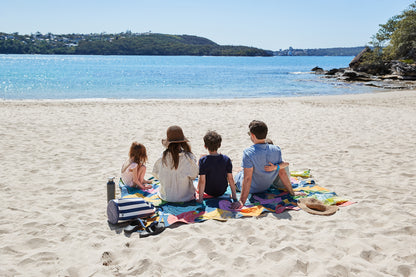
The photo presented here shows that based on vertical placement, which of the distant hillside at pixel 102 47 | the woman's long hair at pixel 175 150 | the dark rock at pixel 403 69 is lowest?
the woman's long hair at pixel 175 150

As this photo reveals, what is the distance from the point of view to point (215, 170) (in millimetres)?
4453

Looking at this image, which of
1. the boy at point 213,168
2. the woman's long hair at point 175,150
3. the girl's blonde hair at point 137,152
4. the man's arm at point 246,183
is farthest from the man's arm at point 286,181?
the girl's blonde hair at point 137,152

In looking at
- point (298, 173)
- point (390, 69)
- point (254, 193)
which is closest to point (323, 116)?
point (298, 173)

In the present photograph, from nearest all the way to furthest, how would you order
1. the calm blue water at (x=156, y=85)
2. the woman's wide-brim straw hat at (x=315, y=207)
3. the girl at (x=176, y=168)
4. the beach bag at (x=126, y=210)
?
the beach bag at (x=126, y=210), the woman's wide-brim straw hat at (x=315, y=207), the girl at (x=176, y=168), the calm blue water at (x=156, y=85)

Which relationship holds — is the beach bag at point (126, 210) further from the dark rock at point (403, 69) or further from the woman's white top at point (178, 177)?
the dark rock at point (403, 69)

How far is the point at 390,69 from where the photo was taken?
4291 centimetres

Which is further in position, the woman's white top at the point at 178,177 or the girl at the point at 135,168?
the girl at the point at 135,168

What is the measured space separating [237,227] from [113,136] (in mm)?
5841

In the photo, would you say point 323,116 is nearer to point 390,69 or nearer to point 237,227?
point 237,227

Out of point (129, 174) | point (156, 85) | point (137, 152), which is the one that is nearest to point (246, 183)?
point (137, 152)

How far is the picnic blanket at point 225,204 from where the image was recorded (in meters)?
4.02

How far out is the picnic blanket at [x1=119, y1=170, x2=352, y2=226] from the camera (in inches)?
158

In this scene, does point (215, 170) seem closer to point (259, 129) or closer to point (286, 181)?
point (259, 129)

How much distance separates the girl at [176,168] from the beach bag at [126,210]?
536 mm
